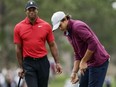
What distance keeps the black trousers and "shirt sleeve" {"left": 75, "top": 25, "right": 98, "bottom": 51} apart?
1864mm

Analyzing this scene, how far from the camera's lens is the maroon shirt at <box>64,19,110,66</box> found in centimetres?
1002

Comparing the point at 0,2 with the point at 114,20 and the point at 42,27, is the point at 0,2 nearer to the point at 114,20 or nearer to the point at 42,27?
the point at 114,20

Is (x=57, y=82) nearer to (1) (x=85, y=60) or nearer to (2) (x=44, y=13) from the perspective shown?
(2) (x=44, y=13)

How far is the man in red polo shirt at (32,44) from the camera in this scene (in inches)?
456

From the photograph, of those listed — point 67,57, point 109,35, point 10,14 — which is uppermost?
point 10,14

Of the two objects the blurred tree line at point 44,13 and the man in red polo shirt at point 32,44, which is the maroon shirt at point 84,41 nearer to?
the man in red polo shirt at point 32,44

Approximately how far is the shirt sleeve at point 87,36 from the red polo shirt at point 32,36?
1.70 meters

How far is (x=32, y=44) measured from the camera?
38.1 feet

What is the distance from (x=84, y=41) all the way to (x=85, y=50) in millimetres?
272

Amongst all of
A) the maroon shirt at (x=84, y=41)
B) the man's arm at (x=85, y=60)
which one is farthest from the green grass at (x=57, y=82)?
the man's arm at (x=85, y=60)

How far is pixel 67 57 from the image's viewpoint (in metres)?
97.1

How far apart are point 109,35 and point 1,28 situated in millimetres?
18768

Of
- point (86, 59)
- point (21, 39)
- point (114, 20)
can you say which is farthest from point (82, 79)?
point (114, 20)

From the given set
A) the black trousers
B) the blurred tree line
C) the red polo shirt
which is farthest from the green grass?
the red polo shirt
